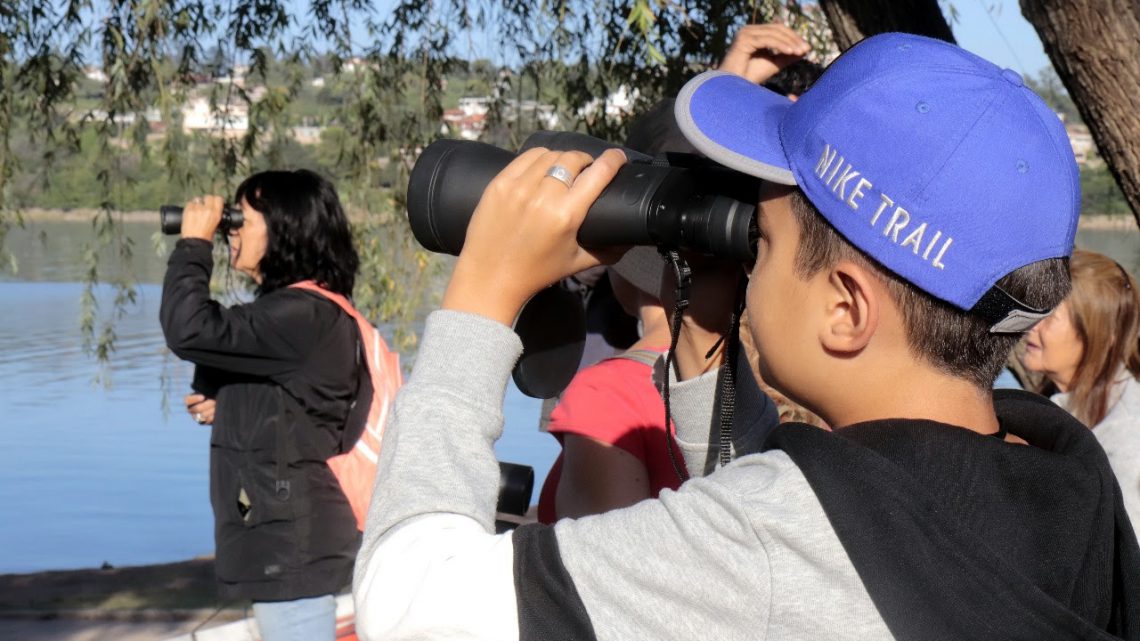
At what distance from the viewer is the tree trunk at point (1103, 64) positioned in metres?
2.59

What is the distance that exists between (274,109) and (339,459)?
2.07 metres

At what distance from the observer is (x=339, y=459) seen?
306cm

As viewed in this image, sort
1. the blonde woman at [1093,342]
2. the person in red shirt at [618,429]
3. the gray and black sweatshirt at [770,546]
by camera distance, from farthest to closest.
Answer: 1. the blonde woman at [1093,342]
2. the person in red shirt at [618,429]
3. the gray and black sweatshirt at [770,546]

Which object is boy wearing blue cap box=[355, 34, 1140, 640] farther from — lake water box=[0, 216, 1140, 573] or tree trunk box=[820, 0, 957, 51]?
lake water box=[0, 216, 1140, 573]

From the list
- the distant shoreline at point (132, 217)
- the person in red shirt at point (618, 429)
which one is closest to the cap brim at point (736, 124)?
the person in red shirt at point (618, 429)

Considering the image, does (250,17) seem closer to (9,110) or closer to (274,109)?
(274,109)

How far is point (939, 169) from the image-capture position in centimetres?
96

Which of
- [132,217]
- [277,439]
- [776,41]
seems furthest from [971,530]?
[132,217]

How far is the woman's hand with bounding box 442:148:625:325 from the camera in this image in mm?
1049

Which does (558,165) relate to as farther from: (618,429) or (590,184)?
(618,429)

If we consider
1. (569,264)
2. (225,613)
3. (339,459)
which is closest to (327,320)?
(339,459)

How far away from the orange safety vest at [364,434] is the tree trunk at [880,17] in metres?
1.46

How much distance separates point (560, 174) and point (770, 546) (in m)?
0.36

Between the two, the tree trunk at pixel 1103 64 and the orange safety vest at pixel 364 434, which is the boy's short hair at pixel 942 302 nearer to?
the tree trunk at pixel 1103 64
